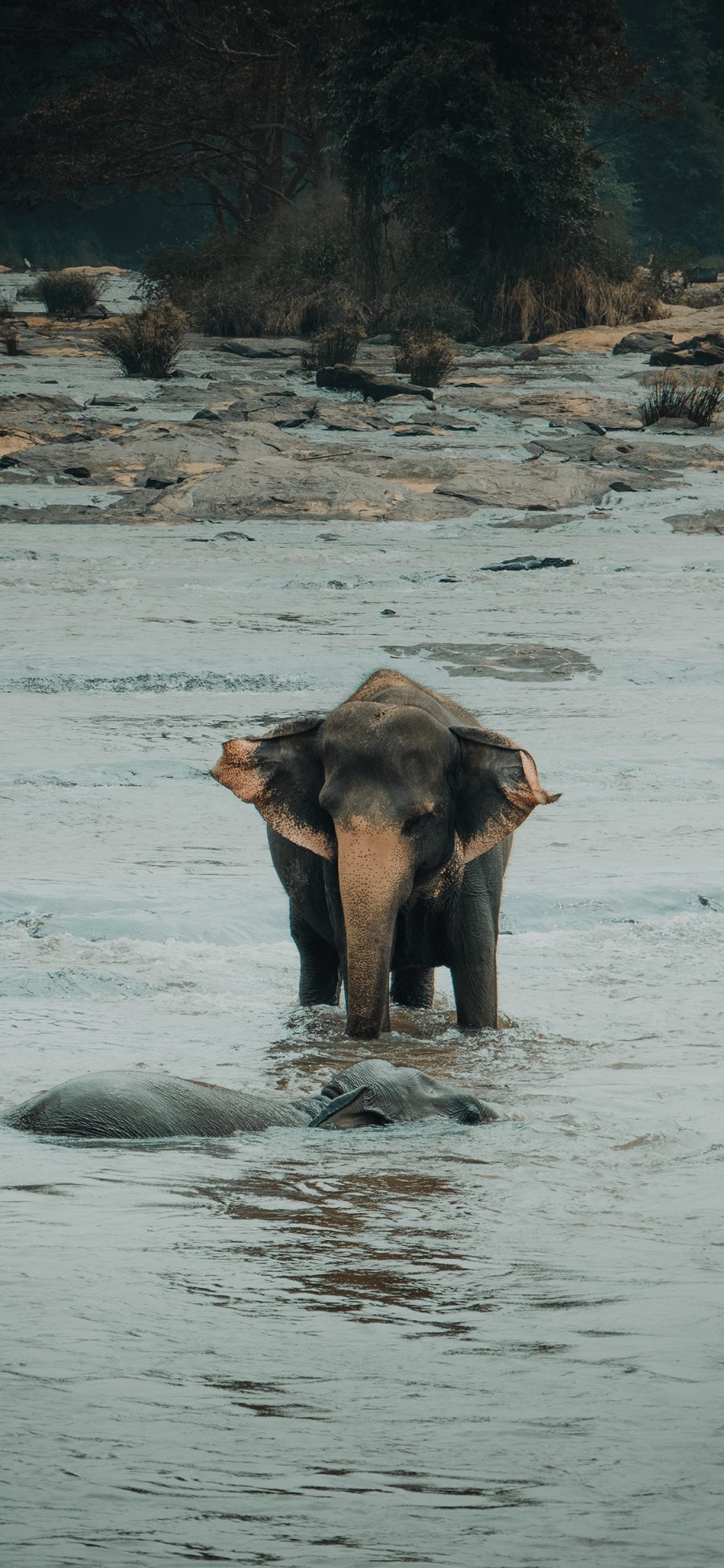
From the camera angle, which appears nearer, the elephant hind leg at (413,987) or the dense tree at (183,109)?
the elephant hind leg at (413,987)

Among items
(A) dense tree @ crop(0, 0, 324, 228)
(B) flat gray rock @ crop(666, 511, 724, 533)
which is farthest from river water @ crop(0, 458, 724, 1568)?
(A) dense tree @ crop(0, 0, 324, 228)

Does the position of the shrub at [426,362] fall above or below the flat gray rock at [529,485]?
above

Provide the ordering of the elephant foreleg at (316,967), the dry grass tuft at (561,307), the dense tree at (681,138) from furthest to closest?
1. the dense tree at (681,138)
2. the dry grass tuft at (561,307)
3. the elephant foreleg at (316,967)

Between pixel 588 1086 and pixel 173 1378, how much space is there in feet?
8.03

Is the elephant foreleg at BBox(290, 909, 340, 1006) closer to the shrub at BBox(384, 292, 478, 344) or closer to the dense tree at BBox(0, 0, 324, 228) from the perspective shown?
the shrub at BBox(384, 292, 478, 344)

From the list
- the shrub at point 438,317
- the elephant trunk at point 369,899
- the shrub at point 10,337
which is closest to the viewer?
the elephant trunk at point 369,899

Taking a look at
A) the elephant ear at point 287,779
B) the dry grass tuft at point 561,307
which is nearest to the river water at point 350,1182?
the elephant ear at point 287,779

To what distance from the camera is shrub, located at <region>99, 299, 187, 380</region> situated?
2809 centimetres

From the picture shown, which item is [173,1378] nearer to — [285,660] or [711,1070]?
[711,1070]

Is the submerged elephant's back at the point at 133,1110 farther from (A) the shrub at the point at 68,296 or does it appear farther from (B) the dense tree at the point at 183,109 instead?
(B) the dense tree at the point at 183,109

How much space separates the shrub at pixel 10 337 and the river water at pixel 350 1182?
2161 cm

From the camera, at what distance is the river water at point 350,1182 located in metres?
2.70

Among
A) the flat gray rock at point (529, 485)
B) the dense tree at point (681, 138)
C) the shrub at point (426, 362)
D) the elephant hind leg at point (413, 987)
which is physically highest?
the dense tree at point (681, 138)

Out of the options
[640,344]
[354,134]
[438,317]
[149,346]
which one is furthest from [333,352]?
[354,134]
